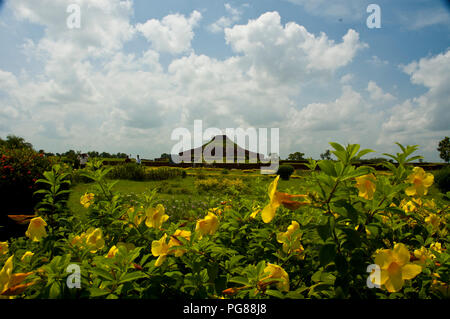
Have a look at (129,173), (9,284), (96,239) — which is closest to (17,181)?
(96,239)

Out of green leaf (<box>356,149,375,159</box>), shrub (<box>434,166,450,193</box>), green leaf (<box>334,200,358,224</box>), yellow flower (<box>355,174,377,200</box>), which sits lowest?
shrub (<box>434,166,450,193</box>)

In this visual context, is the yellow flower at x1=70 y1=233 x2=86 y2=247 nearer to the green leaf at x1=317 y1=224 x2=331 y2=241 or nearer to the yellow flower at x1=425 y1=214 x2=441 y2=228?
the green leaf at x1=317 y1=224 x2=331 y2=241

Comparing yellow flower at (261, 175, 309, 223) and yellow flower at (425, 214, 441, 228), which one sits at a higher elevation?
yellow flower at (261, 175, 309, 223)

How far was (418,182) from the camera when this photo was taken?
1.27 metres

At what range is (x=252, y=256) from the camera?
162cm

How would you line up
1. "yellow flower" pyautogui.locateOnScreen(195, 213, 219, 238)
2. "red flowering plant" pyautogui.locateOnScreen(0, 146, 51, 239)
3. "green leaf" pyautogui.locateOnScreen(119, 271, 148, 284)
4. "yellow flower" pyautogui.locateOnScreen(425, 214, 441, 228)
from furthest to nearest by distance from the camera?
1. "red flowering plant" pyautogui.locateOnScreen(0, 146, 51, 239)
2. "yellow flower" pyautogui.locateOnScreen(425, 214, 441, 228)
3. "yellow flower" pyautogui.locateOnScreen(195, 213, 219, 238)
4. "green leaf" pyautogui.locateOnScreen(119, 271, 148, 284)

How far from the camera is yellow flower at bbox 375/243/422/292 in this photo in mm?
943

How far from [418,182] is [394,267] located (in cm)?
57

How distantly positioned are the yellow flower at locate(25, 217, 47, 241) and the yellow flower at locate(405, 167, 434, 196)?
222 cm

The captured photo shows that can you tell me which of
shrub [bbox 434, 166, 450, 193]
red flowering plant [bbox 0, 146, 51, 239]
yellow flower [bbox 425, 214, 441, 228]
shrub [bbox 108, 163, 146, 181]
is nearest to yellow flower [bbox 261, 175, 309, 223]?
yellow flower [bbox 425, 214, 441, 228]

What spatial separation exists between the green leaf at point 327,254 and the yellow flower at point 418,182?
606 mm
